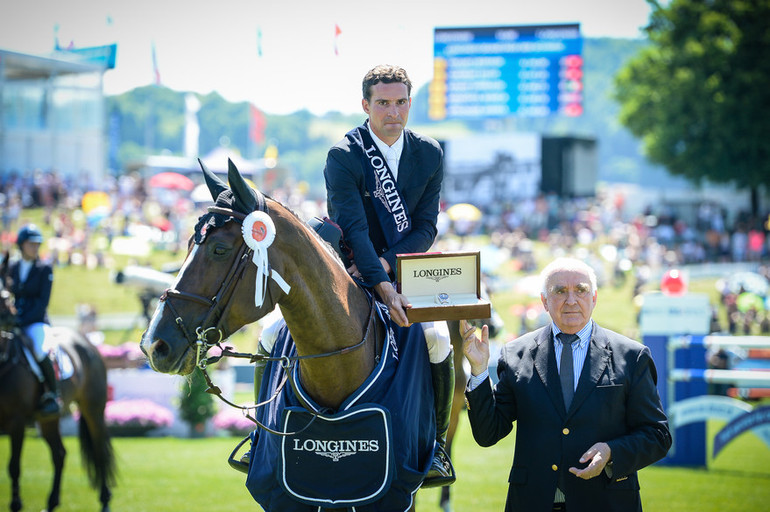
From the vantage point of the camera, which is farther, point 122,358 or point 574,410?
point 122,358

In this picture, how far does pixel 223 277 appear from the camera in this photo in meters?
3.32

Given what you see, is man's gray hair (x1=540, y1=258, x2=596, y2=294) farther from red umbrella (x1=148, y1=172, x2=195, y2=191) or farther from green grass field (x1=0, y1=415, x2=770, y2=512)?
red umbrella (x1=148, y1=172, x2=195, y2=191)

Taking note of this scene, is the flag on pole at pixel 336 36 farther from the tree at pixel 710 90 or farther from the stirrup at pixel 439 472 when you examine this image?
the tree at pixel 710 90

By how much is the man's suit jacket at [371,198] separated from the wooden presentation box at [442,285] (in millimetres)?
212

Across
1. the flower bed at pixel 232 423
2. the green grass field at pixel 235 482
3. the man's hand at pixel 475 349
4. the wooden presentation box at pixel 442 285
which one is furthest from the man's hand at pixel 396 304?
the flower bed at pixel 232 423

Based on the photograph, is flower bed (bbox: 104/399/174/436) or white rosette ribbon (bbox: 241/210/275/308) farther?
flower bed (bbox: 104/399/174/436)

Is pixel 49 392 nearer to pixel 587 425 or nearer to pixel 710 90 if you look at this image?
pixel 587 425

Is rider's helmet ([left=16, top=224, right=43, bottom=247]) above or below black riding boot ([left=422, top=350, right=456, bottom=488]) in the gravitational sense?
above

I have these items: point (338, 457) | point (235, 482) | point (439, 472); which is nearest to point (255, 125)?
point (235, 482)

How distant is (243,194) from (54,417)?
6.41 metres

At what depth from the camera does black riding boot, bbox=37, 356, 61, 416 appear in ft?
27.8

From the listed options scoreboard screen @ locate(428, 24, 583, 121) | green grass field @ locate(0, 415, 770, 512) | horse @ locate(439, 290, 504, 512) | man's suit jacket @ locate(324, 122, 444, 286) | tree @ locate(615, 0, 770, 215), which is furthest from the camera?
tree @ locate(615, 0, 770, 215)

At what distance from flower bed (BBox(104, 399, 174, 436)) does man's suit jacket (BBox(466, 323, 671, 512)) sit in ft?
38.0

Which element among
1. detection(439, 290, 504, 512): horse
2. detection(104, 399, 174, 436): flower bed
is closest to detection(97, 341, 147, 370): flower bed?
detection(104, 399, 174, 436): flower bed
